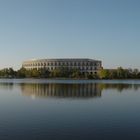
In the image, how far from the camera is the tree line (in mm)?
118688

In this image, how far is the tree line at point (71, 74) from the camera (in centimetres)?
11869

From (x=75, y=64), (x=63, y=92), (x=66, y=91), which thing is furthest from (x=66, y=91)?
(x=75, y=64)

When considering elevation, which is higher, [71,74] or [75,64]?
[75,64]

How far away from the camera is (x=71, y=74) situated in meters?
125

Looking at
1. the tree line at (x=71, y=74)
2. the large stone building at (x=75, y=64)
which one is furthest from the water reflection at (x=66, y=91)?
the large stone building at (x=75, y=64)

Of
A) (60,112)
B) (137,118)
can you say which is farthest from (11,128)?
(137,118)

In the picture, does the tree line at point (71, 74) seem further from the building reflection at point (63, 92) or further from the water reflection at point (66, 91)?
the building reflection at point (63, 92)

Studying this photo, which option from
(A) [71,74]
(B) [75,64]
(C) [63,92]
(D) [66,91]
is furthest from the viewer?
(B) [75,64]

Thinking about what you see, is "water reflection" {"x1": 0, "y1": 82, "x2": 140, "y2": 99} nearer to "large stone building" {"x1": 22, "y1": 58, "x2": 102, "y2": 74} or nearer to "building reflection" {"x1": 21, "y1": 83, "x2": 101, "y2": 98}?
"building reflection" {"x1": 21, "y1": 83, "x2": 101, "y2": 98}

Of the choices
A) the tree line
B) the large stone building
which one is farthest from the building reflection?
the large stone building

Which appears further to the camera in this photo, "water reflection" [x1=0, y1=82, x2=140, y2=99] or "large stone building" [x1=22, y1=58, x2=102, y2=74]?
"large stone building" [x1=22, y1=58, x2=102, y2=74]

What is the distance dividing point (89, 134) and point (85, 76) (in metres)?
109

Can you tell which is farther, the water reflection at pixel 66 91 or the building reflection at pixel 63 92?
the water reflection at pixel 66 91

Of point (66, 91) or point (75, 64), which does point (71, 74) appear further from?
point (66, 91)
